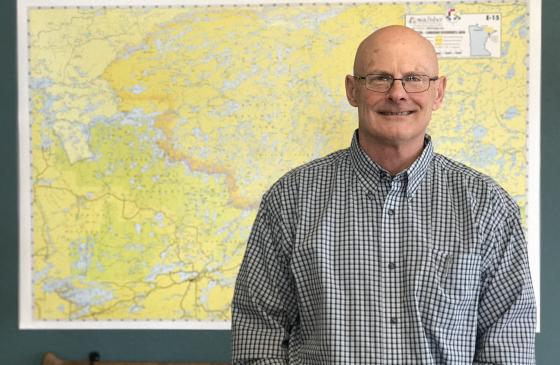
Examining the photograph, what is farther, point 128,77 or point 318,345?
point 128,77

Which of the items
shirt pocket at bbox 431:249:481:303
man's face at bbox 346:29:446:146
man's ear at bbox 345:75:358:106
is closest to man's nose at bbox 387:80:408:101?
man's face at bbox 346:29:446:146

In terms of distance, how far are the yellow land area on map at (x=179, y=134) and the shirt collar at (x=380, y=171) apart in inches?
35.0

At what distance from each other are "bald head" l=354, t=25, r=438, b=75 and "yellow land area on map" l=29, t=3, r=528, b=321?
933 mm

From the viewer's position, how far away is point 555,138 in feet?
8.04

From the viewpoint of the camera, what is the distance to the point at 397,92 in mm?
1474

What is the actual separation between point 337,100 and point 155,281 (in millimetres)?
873

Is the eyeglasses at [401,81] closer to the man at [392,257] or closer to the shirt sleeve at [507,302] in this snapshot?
the man at [392,257]

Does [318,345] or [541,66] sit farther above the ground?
[541,66]

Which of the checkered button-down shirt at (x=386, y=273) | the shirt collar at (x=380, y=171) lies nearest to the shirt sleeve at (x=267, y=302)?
the checkered button-down shirt at (x=386, y=273)

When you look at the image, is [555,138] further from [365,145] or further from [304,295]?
[304,295]

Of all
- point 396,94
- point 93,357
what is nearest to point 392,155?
point 396,94

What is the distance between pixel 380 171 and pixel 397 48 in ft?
0.85

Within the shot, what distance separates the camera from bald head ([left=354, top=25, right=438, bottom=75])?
1498 mm

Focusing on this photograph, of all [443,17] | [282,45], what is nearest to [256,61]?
[282,45]
